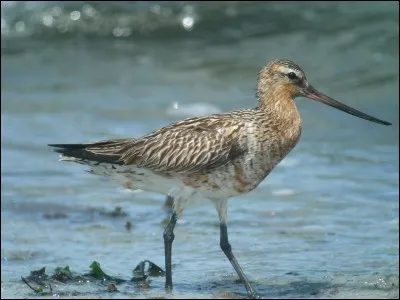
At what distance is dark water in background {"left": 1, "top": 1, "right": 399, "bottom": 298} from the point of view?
899 cm

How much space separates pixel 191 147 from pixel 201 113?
6.33 metres

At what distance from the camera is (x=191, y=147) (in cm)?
805

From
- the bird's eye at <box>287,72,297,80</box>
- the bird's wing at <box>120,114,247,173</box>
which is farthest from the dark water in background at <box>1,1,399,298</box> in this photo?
the bird's eye at <box>287,72,297,80</box>

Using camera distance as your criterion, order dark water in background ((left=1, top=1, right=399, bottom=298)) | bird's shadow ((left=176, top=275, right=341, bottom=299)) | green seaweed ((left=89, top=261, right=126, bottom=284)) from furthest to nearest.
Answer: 1. dark water in background ((left=1, top=1, right=399, bottom=298))
2. green seaweed ((left=89, top=261, right=126, bottom=284))
3. bird's shadow ((left=176, top=275, right=341, bottom=299))

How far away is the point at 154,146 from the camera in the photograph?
8156 millimetres

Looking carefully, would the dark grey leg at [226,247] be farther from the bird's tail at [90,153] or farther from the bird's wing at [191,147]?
the bird's tail at [90,153]

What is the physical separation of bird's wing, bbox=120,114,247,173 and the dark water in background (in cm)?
89

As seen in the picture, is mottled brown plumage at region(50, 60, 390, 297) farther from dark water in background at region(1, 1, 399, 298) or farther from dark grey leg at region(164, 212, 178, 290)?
dark water in background at region(1, 1, 399, 298)

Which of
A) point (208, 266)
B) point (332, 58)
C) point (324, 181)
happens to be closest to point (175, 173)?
point (208, 266)

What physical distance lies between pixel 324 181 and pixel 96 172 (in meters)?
3.93

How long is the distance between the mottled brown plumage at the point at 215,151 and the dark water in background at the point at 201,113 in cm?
71

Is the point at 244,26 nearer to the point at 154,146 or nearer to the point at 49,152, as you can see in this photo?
the point at 49,152

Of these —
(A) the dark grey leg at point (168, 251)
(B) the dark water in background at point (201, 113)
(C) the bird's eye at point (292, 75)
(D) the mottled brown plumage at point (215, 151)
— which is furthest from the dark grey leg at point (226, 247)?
(C) the bird's eye at point (292, 75)

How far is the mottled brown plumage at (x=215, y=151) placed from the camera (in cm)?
793
